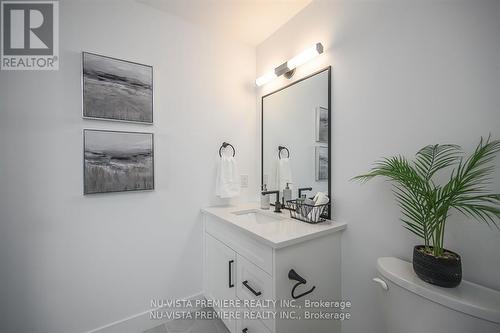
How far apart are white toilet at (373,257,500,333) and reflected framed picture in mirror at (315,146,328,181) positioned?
623mm

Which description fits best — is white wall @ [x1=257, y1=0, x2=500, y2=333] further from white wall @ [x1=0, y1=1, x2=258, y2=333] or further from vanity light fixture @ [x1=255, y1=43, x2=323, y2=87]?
white wall @ [x1=0, y1=1, x2=258, y2=333]

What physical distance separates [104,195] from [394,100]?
1.83 m

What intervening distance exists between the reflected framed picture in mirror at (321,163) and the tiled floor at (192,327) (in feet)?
4.29

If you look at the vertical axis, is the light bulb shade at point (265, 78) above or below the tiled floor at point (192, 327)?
above

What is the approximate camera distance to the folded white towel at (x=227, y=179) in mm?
1767

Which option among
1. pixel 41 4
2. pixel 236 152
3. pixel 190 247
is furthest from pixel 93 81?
→ pixel 190 247

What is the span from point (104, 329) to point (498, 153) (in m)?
2.29

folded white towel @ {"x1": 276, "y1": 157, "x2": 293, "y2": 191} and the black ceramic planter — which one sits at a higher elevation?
folded white towel @ {"x1": 276, "y1": 157, "x2": 293, "y2": 191}

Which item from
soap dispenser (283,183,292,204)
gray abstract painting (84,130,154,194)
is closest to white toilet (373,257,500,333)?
soap dispenser (283,183,292,204)

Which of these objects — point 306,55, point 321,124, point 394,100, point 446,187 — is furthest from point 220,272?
point 306,55

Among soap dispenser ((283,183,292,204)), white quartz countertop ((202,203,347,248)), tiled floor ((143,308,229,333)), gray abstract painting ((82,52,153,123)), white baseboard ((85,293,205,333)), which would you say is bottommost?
tiled floor ((143,308,229,333))

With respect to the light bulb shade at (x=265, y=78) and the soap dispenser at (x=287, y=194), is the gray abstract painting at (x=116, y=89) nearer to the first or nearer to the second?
the light bulb shade at (x=265, y=78)

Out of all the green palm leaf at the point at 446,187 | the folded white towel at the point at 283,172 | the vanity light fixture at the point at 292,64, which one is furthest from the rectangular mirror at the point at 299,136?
the green palm leaf at the point at 446,187

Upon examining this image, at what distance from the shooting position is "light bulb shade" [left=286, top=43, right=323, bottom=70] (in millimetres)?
1387
